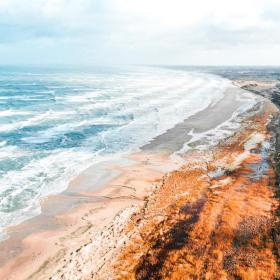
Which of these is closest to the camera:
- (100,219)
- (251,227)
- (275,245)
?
(275,245)

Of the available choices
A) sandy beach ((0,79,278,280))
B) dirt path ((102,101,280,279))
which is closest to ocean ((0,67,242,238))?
sandy beach ((0,79,278,280))

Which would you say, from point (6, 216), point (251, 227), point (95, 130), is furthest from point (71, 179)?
point (95, 130)

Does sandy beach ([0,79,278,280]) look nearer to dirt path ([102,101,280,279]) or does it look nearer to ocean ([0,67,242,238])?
dirt path ([102,101,280,279])

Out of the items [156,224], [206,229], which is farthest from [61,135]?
[206,229]

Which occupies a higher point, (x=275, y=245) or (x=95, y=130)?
(x=275, y=245)

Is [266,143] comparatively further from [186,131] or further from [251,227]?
[251,227]

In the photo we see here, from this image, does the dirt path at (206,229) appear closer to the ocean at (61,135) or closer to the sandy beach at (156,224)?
the sandy beach at (156,224)

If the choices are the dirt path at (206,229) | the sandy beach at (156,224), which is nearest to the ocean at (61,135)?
the sandy beach at (156,224)

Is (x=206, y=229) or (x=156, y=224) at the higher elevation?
(x=206, y=229)

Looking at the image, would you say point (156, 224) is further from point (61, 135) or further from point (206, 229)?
point (61, 135)
